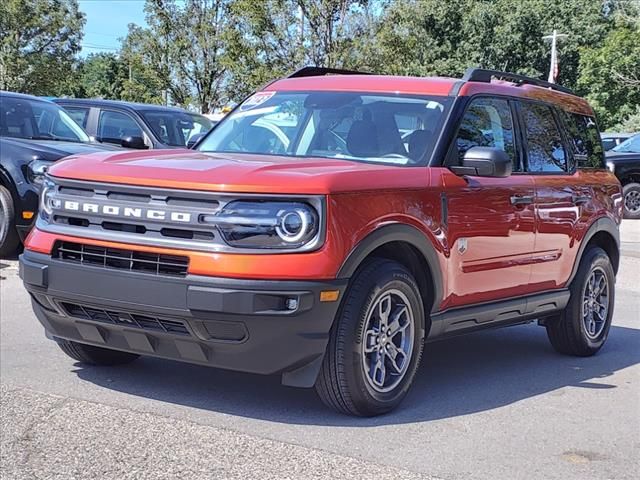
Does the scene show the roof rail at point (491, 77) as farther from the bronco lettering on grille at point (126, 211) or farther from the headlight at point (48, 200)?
the headlight at point (48, 200)

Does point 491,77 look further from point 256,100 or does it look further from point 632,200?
point 632,200

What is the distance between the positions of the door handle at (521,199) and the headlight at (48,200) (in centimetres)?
278

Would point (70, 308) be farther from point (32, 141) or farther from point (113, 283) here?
point (32, 141)

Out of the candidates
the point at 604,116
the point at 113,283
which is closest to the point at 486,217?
the point at 113,283

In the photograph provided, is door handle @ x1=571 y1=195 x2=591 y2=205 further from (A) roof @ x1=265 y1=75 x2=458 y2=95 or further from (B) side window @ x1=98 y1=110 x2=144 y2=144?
(B) side window @ x1=98 y1=110 x2=144 y2=144

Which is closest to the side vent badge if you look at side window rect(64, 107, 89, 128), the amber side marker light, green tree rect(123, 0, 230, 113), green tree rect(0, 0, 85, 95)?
the amber side marker light

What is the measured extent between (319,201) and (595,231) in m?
3.20

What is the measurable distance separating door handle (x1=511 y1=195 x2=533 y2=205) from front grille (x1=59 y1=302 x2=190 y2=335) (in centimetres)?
241

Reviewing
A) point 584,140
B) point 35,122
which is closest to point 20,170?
point 35,122

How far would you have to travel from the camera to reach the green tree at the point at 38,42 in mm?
34656

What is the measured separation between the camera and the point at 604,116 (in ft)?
131

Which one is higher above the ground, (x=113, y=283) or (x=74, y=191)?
(x=74, y=191)

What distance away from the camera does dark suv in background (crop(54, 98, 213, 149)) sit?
12969mm

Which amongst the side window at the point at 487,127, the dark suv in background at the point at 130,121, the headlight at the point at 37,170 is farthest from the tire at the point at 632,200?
the side window at the point at 487,127
